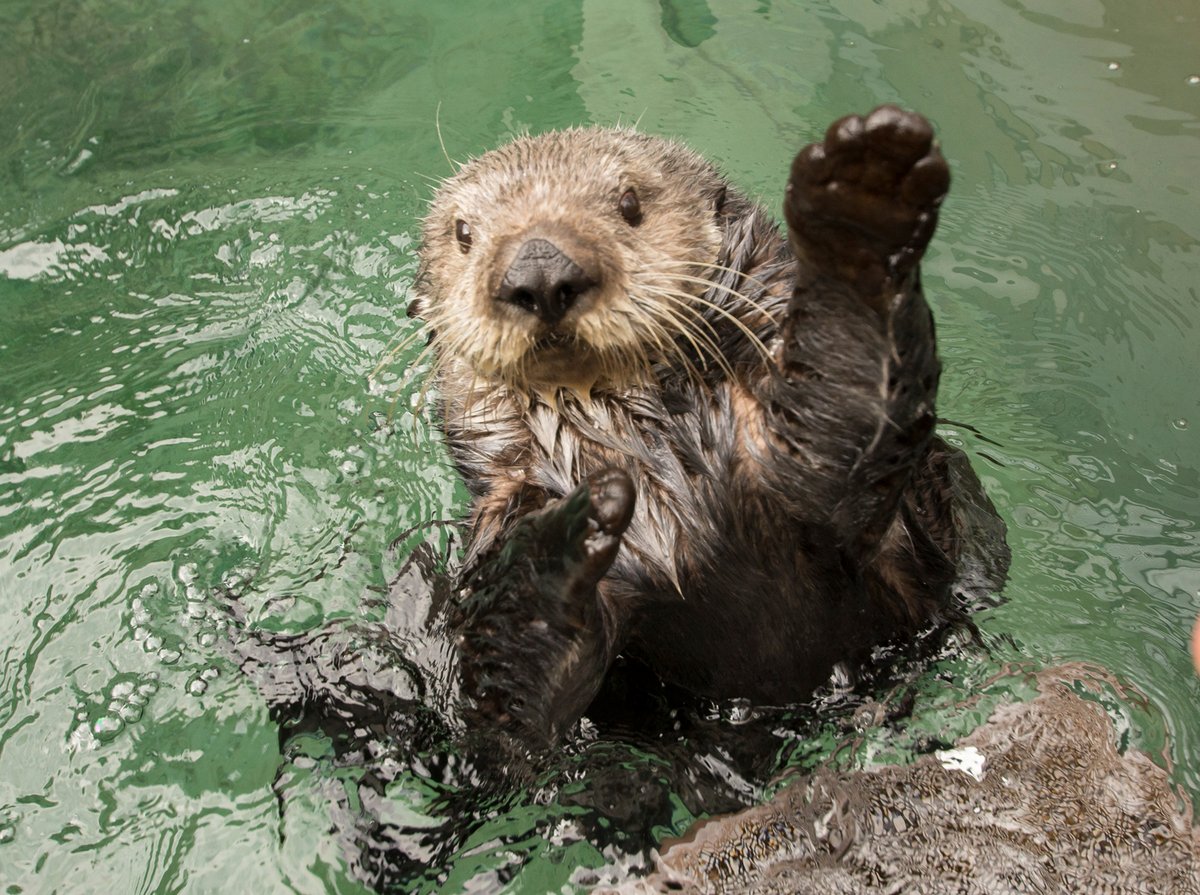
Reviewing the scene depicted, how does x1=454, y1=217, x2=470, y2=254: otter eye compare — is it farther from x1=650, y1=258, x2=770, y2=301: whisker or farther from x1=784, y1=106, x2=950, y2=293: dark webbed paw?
x1=784, y1=106, x2=950, y2=293: dark webbed paw

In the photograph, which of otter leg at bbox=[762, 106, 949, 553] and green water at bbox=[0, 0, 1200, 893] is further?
green water at bbox=[0, 0, 1200, 893]

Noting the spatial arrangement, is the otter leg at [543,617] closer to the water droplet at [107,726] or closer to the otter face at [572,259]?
the otter face at [572,259]

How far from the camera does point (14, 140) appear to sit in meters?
5.20

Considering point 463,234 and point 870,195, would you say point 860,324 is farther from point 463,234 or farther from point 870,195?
point 463,234

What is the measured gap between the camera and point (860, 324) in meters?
1.94

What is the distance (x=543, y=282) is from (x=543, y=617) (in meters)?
0.73

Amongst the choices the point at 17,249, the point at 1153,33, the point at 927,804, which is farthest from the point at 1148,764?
the point at 17,249

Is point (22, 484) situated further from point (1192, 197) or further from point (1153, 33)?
point (1153, 33)

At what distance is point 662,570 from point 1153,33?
407cm

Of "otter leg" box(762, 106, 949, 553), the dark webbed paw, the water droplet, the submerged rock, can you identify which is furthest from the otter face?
the water droplet

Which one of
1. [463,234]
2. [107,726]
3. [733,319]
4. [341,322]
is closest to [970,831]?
[733,319]

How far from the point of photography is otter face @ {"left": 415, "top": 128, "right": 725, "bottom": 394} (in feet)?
7.23

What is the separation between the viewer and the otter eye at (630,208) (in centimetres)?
262

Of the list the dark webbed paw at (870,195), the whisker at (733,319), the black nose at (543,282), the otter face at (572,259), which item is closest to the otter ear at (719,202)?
the otter face at (572,259)
